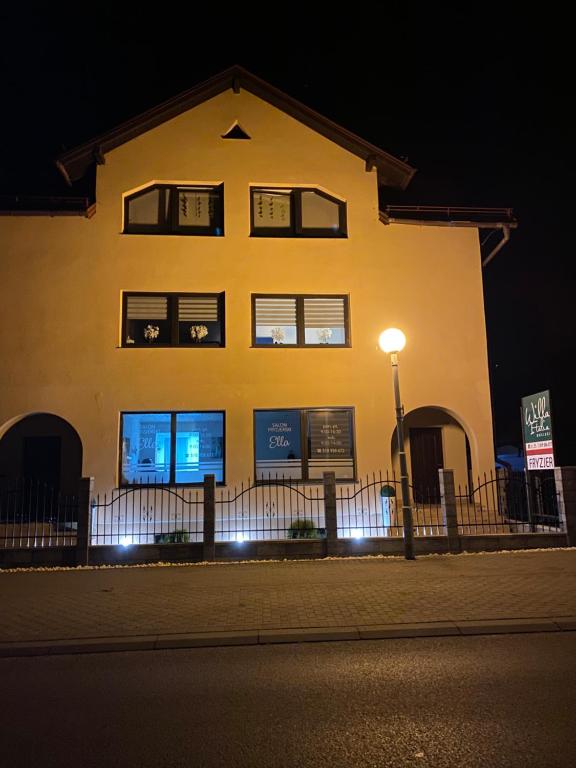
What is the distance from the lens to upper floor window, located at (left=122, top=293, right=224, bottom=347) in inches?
572

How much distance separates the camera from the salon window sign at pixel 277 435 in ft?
47.1

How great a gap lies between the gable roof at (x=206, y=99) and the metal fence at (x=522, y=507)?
27.9 feet

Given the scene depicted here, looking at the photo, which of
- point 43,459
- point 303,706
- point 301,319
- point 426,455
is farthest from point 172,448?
point 303,706

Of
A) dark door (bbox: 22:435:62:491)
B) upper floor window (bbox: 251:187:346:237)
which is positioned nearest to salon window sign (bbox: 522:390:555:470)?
upper floor window (bbox: 251:187:346:237)

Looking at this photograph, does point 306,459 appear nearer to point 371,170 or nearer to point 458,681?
point 371,170

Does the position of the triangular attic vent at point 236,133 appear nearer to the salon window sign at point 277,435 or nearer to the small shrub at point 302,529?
the salon window sign at point 277,435

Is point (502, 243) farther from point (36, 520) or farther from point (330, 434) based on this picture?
point (36, 520)

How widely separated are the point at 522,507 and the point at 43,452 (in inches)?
474

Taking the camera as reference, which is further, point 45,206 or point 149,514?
point 45,206

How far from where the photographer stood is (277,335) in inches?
582

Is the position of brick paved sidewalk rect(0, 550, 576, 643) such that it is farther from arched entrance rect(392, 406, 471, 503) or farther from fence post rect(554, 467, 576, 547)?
arched entrance rect(392, 406, 471, 503)

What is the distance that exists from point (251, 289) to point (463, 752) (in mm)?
11940

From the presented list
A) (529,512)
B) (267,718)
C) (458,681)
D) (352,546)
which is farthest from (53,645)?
(529,512)

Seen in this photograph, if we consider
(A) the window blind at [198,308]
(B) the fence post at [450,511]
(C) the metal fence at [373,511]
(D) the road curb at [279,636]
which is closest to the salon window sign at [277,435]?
(C) the metal fence at [373,511]
